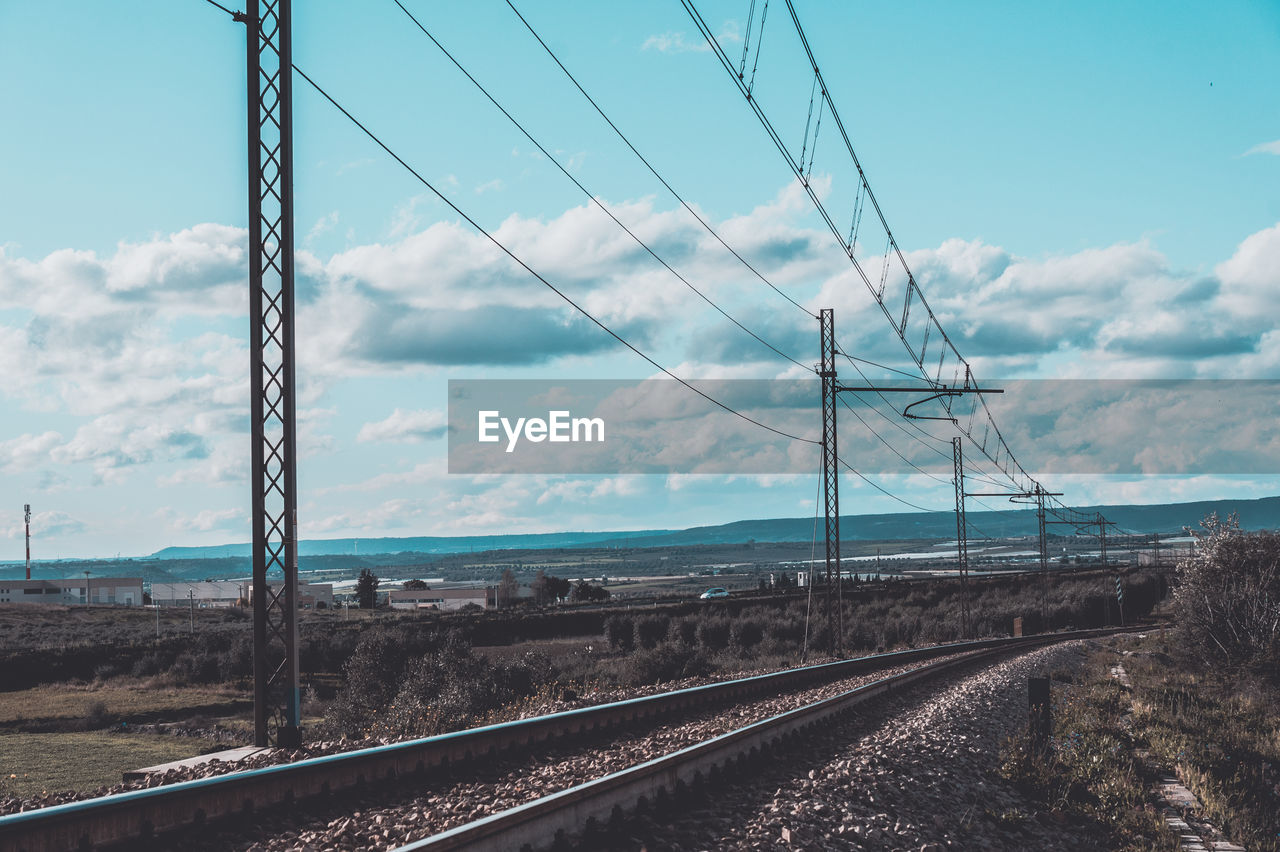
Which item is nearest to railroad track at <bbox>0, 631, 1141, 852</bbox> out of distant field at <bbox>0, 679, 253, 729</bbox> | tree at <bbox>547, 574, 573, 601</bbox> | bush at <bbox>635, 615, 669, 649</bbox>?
distant field at <bbox>0, 679, 253, 729</bbox>

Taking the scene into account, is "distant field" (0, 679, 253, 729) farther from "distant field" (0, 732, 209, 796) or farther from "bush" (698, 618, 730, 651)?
"bush" (698, 618, 730, 651)

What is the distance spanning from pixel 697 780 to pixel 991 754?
7.12 meters

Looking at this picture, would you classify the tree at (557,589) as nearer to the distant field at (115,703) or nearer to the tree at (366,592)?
the tree at (366,592)

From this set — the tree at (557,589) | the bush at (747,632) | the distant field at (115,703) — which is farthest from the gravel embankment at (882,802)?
the tree at (557,589)

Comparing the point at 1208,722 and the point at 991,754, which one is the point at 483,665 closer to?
the point at 991,754

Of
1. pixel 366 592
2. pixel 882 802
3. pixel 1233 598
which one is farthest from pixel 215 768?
pixel 366 592

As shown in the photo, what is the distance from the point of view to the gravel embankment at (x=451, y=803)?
29.7 feet

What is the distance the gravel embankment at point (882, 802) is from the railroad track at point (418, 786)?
1.52ft

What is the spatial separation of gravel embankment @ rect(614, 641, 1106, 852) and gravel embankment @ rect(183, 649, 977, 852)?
1.43 meters

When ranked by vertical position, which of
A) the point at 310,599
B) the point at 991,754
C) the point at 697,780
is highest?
the point at 697,780

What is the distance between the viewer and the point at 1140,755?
21188 millimetres

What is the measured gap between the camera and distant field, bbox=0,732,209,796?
77.2ft

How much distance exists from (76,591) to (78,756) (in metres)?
148

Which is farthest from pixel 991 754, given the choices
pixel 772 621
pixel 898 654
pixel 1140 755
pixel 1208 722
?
pixel 772 621
